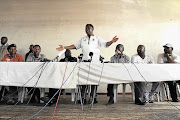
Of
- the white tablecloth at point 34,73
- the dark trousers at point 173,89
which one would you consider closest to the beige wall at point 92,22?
the dark trousers at point 173,89

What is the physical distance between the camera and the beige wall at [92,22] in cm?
472

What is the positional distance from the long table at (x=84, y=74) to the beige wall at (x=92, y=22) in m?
2.68

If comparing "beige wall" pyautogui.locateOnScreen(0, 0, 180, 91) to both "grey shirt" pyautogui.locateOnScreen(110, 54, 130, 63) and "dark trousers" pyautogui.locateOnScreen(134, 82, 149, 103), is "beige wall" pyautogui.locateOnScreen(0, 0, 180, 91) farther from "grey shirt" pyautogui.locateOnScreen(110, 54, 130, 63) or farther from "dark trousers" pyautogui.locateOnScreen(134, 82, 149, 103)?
"dark trousers" pyautogui.locateOnScreen(134, 82, 149, 103)

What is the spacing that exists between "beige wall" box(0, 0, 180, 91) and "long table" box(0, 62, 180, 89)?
2.68 m

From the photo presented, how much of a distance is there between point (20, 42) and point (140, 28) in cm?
318

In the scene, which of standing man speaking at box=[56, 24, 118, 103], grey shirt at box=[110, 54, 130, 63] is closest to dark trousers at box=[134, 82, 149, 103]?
grey shirt at box=[110, 54, 130, 63]

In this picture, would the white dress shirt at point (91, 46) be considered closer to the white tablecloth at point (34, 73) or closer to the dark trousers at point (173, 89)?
the white tablecloth at point (34, 73)

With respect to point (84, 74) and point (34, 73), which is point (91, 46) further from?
point (34, 73)

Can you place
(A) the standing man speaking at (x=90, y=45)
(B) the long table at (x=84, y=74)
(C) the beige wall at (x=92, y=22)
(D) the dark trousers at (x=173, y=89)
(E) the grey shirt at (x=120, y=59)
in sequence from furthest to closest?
(C) the beige wall at (x=92, y=22), (E) the grey shirt at (x=120, y=59), (D) the dark trousers at (x=173, y=89), (A) the standing man speaking at (x=90, y=45), (B) the long table at (x=84, y=74)

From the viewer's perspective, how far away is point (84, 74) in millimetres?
2039

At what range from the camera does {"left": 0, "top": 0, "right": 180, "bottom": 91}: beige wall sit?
15.5 feet

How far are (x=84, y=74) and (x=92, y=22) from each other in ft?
9.87

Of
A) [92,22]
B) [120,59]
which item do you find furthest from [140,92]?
[92,22]

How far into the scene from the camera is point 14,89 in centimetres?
286
